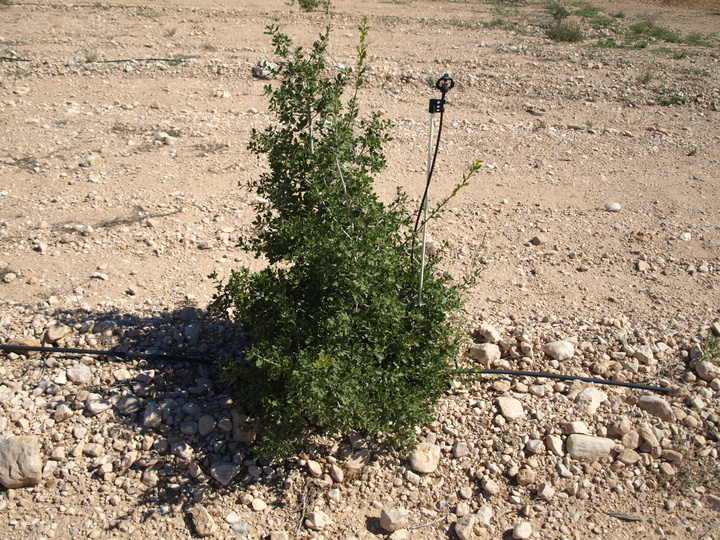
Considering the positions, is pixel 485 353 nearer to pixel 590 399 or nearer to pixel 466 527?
pixel 590 399

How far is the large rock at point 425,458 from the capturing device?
355cm

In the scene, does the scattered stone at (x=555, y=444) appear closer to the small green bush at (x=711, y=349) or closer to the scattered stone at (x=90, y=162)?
the small green bush at (x=711, y=349)

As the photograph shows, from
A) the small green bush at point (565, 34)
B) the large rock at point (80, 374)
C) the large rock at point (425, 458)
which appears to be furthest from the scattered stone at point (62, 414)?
the small green bush at point (565, 34)

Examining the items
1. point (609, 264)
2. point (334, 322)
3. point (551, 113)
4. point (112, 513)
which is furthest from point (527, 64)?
point (112, 513)

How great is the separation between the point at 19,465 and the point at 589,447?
3.29m

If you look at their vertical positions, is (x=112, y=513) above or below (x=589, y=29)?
below

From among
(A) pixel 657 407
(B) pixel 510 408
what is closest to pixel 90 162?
(B) pixel 510 408

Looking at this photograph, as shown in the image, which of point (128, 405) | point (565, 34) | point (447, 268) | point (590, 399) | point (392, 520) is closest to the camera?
point (392, 520)

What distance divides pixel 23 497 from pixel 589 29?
535 inches

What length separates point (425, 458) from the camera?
357 centimetres

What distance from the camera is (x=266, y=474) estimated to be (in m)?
3.51

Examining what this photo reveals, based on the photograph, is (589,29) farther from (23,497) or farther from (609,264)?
(23,497)

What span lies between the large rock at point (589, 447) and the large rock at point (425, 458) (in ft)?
2.67

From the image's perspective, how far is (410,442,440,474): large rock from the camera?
11.6ft
